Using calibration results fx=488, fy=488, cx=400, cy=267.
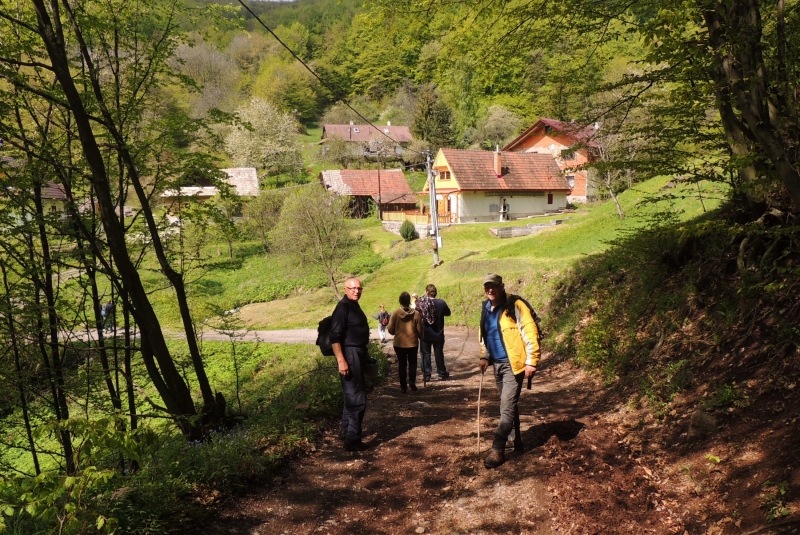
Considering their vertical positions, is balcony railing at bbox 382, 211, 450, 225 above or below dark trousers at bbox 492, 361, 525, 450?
above

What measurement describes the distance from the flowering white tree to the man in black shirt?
6535 centimetres

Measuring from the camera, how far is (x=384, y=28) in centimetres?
678

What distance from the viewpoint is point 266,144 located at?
66625 mm

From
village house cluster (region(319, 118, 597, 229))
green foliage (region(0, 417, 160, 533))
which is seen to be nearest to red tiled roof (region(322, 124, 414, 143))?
village house cluster (region(319, 118, 597, 229))

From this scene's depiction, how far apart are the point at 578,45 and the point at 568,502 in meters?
5.90

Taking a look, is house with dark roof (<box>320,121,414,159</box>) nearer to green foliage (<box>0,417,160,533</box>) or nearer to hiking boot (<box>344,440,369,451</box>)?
hiking boot (<box>344,440,369,451</box>)

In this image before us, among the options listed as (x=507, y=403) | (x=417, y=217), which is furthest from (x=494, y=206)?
(x=507, y=403)

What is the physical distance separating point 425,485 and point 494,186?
3863cm

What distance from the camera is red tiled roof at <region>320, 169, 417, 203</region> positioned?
167 ft

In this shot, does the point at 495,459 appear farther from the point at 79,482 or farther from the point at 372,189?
the point at 372,189

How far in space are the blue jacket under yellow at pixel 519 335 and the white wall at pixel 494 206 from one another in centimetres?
3612

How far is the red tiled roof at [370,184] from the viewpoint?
167 ft

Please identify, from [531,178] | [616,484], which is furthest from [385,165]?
[616,484]

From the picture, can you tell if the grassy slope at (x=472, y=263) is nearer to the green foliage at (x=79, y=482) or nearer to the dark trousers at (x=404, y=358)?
the dark trousers at (x=404, y=358)
